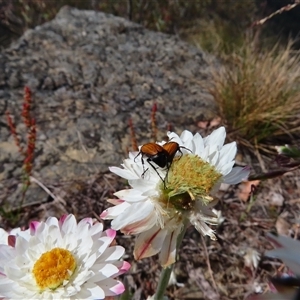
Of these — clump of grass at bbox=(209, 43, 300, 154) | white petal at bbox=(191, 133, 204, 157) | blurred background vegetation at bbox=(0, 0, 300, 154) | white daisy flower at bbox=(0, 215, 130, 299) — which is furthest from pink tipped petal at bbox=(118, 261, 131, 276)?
clump of grass at bbox=(209, 43, 300, 154)

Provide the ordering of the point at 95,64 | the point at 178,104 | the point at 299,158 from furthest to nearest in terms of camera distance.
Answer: the point at 95,64 → the point at 178,104 → the point at 299,158

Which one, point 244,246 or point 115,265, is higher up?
point 115,265

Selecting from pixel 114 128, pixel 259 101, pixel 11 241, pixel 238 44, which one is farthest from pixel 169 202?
pixel 238 44

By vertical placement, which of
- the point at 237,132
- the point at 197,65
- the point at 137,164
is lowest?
the point at 237,132

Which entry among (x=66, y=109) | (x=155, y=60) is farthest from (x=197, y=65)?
(x=66, y=109)

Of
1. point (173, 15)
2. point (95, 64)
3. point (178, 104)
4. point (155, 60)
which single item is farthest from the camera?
point (173, 15)

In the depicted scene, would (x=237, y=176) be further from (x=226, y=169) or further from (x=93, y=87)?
(x=93, y=87)

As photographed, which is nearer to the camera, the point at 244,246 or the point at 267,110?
the point at 244,246

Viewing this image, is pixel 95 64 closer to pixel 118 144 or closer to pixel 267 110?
pixel 118 144
